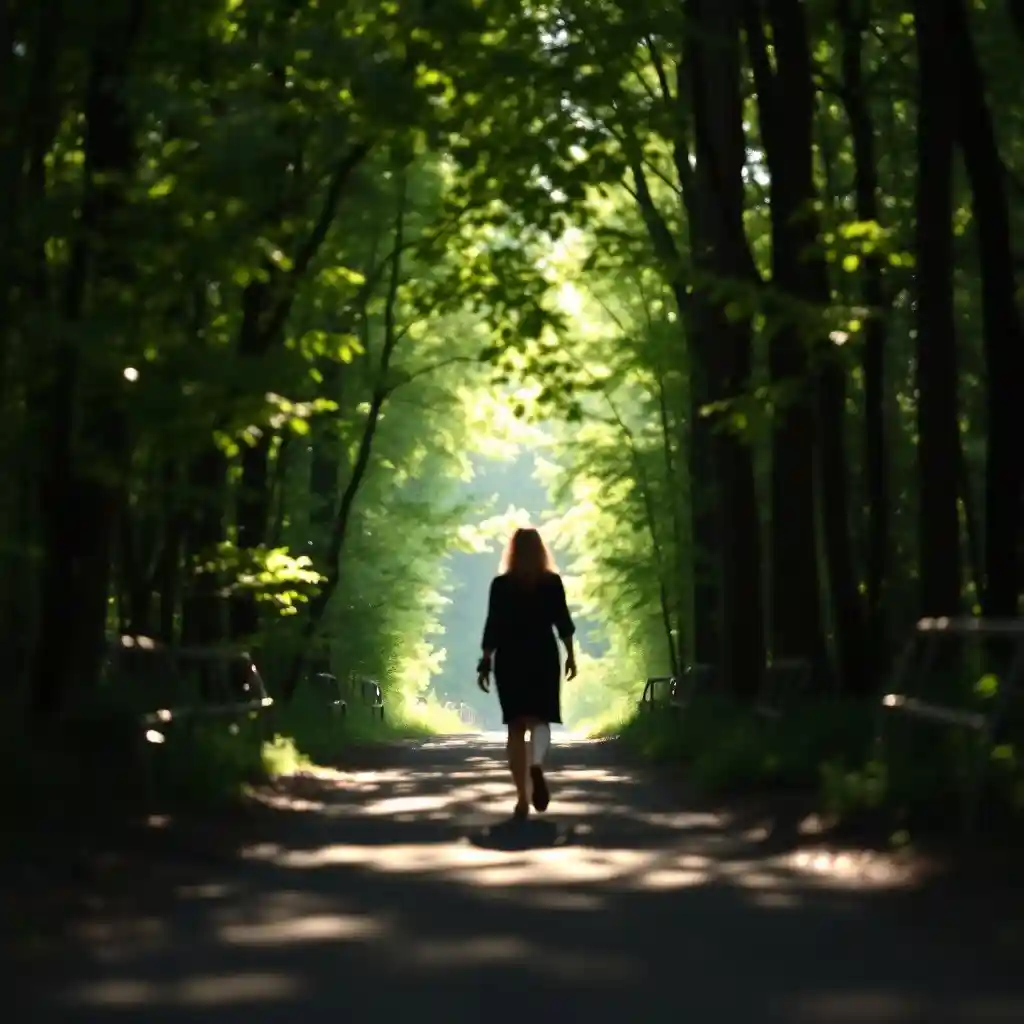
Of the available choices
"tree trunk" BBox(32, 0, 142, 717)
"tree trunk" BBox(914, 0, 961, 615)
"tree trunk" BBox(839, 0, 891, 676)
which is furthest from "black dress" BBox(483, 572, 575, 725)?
"tree trunk" BBox(839, 0, 891, 676)

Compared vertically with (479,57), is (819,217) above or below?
below

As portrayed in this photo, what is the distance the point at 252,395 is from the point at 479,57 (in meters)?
6.45

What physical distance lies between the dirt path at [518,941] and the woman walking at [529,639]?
1528 mm

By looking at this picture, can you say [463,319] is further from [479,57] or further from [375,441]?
[479,57]

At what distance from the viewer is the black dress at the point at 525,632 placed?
45.1 ft

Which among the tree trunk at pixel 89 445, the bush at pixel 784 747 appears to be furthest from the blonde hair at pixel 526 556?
the tree trunk at pixel 89 445

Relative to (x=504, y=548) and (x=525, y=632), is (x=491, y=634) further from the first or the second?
(x=504, y=548)

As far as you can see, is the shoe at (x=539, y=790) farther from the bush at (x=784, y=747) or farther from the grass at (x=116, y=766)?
the grass at (x=116, y=766)

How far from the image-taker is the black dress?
13734 mm

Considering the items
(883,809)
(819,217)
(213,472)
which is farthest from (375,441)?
(883,809)

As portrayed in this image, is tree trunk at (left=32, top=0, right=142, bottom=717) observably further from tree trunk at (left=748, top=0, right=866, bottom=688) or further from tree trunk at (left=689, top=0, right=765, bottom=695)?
tree trunk at (left=689, top=0, right=765, bottom=695)

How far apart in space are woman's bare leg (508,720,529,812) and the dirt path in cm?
124

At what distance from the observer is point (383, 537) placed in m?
40.0

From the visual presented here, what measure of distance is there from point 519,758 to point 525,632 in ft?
2.98
